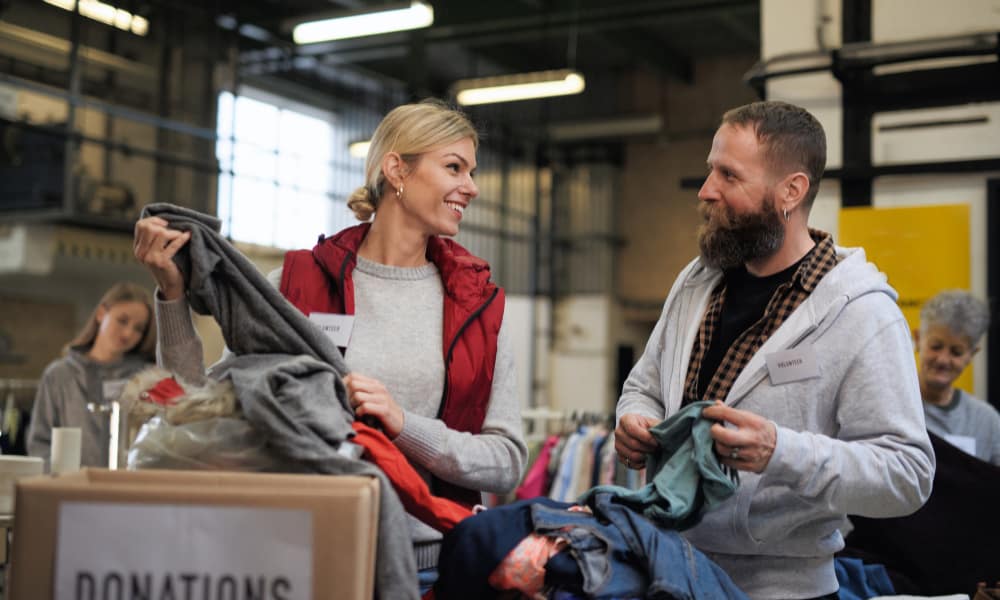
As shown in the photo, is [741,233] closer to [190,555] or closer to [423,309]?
[423,309]

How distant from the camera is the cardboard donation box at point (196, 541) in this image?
1337mm

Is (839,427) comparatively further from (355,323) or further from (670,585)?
(355,323)

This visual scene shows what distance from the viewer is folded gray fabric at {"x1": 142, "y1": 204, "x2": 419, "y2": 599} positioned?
4.77 ft

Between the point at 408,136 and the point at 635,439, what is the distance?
78cm

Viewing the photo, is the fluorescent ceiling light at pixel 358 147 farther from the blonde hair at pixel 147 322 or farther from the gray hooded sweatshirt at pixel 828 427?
the gray hooded sweatshirt at pixel 828 427

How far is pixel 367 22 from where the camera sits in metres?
9.09

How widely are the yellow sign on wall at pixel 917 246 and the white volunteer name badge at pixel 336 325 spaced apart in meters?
4.14

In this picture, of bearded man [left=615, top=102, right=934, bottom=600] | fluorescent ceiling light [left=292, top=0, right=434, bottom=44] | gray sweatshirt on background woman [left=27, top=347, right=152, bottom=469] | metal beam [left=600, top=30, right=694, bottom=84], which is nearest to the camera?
bearded man [left=615, top=102, right=934, bottom=600]

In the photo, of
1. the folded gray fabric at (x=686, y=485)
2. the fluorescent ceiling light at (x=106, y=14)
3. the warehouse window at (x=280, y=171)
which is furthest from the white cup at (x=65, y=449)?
the warehouse window at (x=280, y=171)

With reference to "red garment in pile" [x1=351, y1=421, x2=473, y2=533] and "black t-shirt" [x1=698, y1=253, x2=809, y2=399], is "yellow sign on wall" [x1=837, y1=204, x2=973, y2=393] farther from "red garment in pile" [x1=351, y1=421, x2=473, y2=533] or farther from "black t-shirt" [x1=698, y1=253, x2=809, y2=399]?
Answer: "red garment in pile" [x1=351, y1=421, x2=473, y2=533]

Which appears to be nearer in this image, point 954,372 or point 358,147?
point 954,372

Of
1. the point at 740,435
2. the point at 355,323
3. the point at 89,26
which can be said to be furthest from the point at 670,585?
the point at 89,26

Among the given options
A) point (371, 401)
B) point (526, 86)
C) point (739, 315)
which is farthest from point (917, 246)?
point (526, 86)

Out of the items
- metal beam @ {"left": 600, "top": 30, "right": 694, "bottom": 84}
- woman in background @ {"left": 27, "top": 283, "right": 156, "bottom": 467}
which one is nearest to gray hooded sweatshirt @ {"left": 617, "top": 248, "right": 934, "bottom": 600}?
woman in background @ {"left": 27, "top": 283, "right": 156, "bottom": 467}
